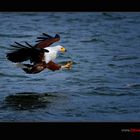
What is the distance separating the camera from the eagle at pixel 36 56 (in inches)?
386

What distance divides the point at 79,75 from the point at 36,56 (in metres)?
1.06

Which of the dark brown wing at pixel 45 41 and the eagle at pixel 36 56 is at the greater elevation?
the dark brown wing at pixel 45 41

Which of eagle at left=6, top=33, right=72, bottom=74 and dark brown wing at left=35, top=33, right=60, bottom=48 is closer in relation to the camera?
eagle at left=6, top=33, right=72, bottom=74

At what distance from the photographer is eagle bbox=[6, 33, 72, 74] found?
9797 millimetres
